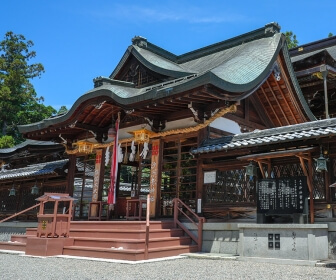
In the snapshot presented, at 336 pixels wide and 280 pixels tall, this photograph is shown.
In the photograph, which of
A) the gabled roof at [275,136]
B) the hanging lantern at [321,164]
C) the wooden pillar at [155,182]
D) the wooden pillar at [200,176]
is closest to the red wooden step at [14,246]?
the wooden pillar at [155,182]

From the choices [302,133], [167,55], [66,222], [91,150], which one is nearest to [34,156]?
[91,150]

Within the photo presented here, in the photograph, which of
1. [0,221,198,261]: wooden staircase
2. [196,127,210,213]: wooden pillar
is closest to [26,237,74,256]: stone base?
[0,221,198,261]: wooden staircase

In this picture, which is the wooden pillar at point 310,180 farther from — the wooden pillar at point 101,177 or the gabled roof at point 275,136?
the wooden pillar at point 101,177

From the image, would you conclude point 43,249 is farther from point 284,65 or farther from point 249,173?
point 284,65

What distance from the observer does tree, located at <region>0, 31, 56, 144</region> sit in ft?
109

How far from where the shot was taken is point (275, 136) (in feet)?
32.0

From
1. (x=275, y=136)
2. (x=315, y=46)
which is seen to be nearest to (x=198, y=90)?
(x=275, y=136)

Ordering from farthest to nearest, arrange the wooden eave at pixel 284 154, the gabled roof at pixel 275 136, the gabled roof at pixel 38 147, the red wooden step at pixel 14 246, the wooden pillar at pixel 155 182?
the gabled roof at pixel 38 147
the wooden pillar at pixel 155 182
the red wooden step at pixel 14 246
the gabled roof at pixel 275 136
the wooden eave at pixel 284 154

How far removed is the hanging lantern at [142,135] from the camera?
492 inches

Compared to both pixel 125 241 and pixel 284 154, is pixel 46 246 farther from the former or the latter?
pixel 284 154

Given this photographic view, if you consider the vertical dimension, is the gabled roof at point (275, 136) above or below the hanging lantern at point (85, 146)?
below

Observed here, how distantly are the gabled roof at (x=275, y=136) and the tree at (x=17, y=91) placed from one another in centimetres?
2678

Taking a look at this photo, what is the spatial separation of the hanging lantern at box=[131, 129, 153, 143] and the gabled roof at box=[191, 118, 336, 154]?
2092 mm

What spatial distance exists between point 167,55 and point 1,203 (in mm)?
11129
